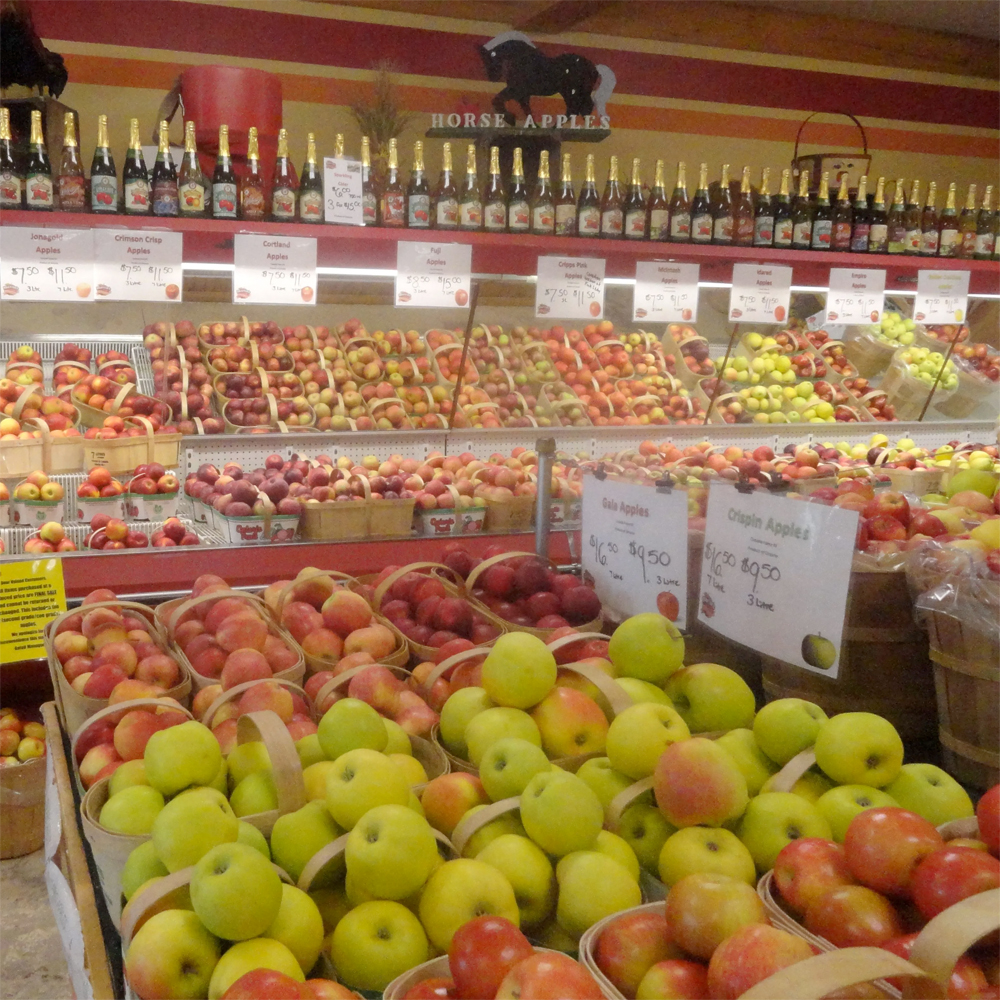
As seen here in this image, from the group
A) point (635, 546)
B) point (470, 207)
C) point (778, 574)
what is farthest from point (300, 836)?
point (470, 207)

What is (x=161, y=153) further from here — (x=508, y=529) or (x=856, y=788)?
(x=856, y=788)

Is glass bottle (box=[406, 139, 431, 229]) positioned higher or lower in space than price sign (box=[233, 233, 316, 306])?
higher

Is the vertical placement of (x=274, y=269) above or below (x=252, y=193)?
below

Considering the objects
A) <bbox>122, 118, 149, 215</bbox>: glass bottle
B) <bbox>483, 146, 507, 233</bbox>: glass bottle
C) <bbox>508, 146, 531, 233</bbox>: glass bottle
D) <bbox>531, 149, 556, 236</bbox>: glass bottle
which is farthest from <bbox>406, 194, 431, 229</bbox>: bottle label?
<bbox>122, 118, 149, 215</bbox>: glass bottle

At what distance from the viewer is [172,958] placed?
3.51ft

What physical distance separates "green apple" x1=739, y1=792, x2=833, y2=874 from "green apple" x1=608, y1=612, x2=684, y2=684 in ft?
1.24

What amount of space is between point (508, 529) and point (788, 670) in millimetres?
1924

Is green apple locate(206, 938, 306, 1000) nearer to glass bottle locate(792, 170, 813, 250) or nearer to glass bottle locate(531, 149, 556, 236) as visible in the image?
glass bottle locate(531, 149, 556, 236)

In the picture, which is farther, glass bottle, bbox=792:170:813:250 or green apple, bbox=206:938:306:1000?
glass bottle, bbox=792:170:813:250

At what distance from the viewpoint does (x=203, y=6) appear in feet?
16.0

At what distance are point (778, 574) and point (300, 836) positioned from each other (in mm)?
947

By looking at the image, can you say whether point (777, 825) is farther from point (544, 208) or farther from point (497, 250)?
point (544, 208)

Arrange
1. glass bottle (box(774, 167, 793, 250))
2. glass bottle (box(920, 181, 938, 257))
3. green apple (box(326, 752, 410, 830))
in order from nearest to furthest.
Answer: green apple (box(326, 752, 410, 830)), glass bottle (box(774, 167, 793, 250)), glass bottle (box(920, 181, 938, 257))

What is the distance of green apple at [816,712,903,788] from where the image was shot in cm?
129
